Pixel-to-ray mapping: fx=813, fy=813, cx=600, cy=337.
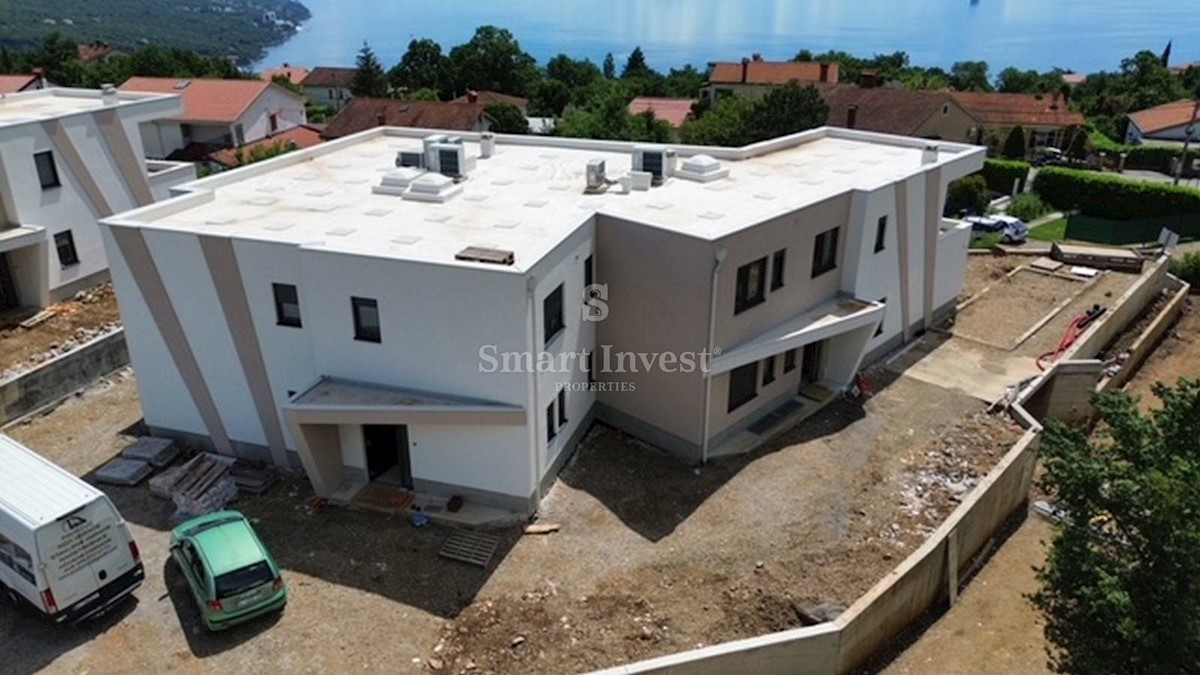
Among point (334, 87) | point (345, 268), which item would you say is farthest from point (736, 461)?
point (334, 87)

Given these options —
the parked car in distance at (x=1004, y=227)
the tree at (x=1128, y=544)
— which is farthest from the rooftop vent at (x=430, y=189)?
the parked car in distance at (x=1004, y=227)

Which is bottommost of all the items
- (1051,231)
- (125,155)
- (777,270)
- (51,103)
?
(1051,231)

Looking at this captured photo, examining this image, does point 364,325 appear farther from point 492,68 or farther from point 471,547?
point 492,68

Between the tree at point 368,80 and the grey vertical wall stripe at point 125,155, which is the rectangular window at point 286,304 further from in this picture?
the tree at point 368,80

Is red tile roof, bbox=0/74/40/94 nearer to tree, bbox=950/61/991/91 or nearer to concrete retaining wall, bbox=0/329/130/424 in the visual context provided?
concrete retaining wall, bbox=0/329/130/424

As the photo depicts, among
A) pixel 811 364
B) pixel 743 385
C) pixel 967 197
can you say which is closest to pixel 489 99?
pixel 967 197

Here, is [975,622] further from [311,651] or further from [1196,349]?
[1196,349]
